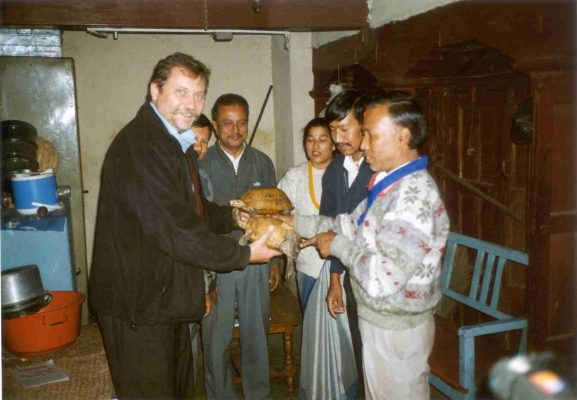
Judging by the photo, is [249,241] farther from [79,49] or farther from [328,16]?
[79,49]

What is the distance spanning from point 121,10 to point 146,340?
344 centimetres

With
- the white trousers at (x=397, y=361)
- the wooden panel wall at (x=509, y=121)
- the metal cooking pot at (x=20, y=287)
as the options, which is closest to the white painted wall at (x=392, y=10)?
the wooden panel wall at (x=509, y=121)

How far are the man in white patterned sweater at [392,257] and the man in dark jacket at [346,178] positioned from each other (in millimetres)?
757

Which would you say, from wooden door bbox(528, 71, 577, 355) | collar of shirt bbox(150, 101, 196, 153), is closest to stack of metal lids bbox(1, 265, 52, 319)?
collar of shirt bbox(150, 101, 196, 153)

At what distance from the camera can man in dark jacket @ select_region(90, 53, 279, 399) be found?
2.22 metres

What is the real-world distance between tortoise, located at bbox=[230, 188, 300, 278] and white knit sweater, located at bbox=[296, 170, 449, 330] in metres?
0.39

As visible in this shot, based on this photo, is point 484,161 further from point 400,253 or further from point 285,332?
point 400,253

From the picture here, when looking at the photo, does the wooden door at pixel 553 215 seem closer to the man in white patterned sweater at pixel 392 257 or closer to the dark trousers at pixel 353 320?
the man in white patterned sweater at pixel 392 257

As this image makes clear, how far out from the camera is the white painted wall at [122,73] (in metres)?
6.18

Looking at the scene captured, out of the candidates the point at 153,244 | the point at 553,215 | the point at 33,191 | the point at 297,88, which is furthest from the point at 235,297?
the point at 297,88

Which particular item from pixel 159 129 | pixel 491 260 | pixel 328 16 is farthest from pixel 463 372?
pixel 328 16

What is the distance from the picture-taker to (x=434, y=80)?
15.3ft

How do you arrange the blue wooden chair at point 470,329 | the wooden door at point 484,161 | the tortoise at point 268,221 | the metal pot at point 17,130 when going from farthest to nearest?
the metal pot at point 17,130
the wooden door at point 484,161
the blue wooden chair at point 470,329
the tortoise at point 268,221

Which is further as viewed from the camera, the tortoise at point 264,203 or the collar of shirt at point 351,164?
the collar of shirt at point 351,164
